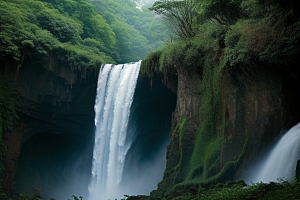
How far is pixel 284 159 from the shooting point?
33.4 feet

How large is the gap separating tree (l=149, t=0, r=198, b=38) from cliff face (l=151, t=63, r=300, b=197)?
3.01 metres

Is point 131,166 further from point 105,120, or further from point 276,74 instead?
point 276,74

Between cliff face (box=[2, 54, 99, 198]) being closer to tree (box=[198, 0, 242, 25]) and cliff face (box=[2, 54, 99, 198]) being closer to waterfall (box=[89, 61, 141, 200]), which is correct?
waterfall (box=[89, 61, 141, 200])

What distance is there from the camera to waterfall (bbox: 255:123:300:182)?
9.79 meters

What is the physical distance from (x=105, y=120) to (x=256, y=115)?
1347 centimetres

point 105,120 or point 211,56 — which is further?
point 105,120

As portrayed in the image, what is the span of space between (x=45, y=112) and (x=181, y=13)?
12.7 meters

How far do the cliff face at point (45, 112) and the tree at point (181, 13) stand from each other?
8210mm

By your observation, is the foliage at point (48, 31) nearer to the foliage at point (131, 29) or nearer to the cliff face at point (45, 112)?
the cliff face at point (45, 112)

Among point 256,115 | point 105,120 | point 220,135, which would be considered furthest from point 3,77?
point 256,115

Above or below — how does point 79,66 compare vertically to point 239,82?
above

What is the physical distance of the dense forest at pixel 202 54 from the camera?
10836 mm

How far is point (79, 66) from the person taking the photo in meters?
23.9

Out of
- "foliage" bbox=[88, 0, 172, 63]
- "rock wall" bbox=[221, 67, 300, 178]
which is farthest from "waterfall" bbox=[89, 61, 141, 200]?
"foliage" bbox=[88, 0, 172, 63]
